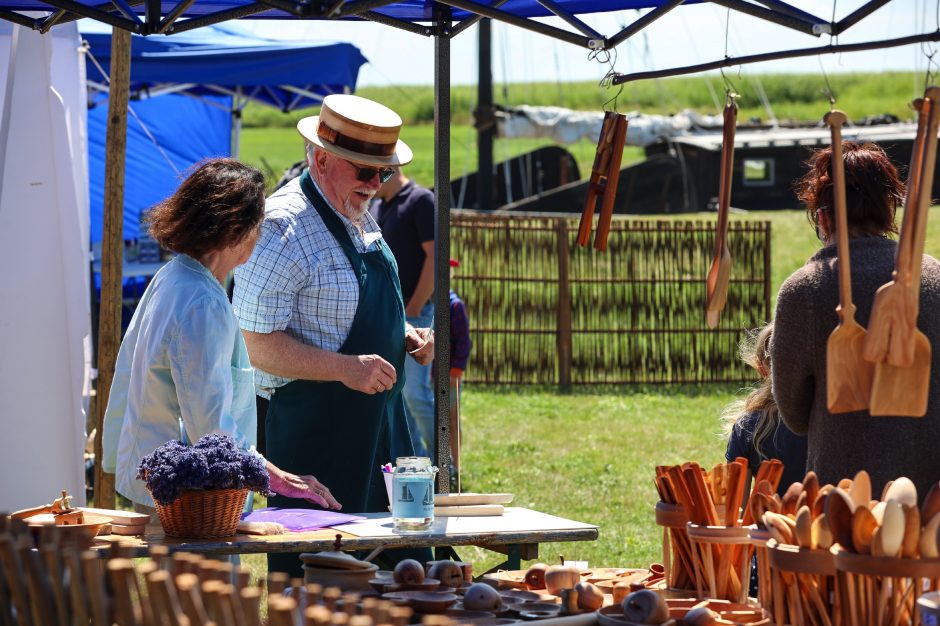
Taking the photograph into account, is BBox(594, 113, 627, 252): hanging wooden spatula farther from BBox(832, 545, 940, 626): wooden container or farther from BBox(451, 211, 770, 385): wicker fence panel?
BBox(451, 211, 770, 385): wicker fence panel

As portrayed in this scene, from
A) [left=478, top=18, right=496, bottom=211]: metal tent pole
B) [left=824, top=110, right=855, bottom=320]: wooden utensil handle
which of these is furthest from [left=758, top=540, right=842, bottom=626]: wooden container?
[left=478, top=18, right=496, bottom=211]: metal tent pole

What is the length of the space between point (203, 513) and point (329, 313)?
0.93 m

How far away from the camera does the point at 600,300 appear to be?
11406mm

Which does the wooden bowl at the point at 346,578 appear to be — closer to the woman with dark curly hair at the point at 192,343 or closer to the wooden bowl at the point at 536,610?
the wooden bowl at the point at 536,610

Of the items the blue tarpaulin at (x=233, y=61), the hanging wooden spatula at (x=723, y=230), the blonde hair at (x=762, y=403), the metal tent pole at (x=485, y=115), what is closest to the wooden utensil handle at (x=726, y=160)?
the hanging wooden spatula at (x=723, y=230)

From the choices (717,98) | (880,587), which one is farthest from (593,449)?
(717,98)

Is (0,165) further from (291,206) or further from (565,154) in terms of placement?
(565,154)

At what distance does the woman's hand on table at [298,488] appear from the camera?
3006mm

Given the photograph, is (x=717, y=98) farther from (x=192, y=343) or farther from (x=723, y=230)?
(x=723, y=230)

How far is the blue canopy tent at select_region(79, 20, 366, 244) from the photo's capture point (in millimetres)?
7816

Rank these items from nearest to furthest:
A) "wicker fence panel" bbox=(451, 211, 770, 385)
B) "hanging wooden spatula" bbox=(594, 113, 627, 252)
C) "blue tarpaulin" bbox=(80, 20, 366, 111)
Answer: "hanging wooden spatula" bbox=(594, 113, 627, 252)
"blue tarpaulin" bbox=(80, 20, 366, 111)
"wicker fence panel" bbox=(451, 211, 770, 385)

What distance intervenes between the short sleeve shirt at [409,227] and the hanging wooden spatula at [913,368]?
4.40 m

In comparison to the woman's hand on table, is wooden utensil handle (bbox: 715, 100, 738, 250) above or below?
above

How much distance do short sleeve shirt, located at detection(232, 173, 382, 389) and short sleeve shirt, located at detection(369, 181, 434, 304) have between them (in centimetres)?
276
